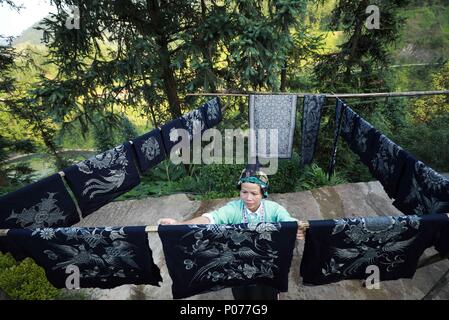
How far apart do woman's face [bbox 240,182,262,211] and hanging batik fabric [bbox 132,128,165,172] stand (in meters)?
2.50

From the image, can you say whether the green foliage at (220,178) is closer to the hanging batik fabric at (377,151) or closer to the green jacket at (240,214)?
the hanging batik fabric at (377,151)

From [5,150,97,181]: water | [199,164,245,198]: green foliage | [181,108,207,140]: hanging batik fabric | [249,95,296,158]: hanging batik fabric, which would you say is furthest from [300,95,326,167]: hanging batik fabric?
[5,150,97,181]: water

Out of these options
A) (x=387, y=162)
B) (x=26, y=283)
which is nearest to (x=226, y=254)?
(x=26, y=283)

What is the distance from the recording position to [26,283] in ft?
10.1

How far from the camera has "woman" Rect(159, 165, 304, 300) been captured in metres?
2.28

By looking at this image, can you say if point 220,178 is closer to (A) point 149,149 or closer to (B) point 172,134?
(B) point 172,134

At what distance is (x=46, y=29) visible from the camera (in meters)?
5.10

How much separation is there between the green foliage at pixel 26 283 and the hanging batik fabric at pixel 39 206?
0.65m

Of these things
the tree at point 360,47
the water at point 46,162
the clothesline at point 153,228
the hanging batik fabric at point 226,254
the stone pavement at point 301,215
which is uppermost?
the tree at point 360,47

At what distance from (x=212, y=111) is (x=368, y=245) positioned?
459cm

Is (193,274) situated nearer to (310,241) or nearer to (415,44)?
(310,241)

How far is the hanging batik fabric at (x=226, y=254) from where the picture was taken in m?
2.00

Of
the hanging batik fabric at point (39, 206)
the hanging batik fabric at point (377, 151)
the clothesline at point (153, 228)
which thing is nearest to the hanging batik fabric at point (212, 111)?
the hanging batik fabric at point (377, 151)
